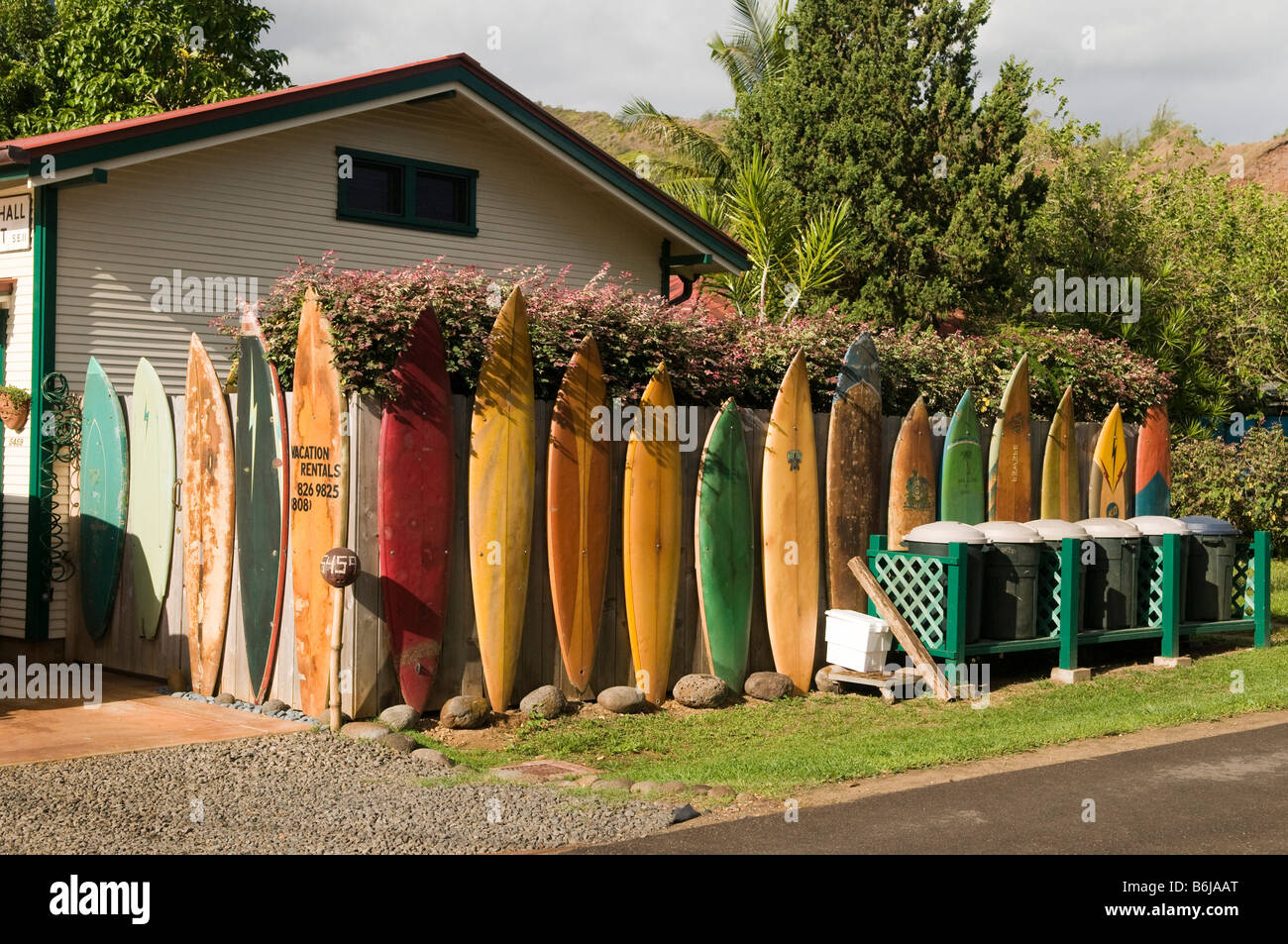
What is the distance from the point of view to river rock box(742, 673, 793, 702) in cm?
950

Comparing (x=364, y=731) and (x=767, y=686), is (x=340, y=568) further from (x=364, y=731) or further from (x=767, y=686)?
(x=767, y=686)

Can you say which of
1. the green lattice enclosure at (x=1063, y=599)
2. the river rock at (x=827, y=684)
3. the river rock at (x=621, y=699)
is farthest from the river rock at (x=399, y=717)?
the green lattice enclosure at (x=1063, y=599)

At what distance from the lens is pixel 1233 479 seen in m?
17.8

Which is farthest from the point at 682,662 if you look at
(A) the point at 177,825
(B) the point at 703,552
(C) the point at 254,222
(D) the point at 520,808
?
(C) the point at 254,222

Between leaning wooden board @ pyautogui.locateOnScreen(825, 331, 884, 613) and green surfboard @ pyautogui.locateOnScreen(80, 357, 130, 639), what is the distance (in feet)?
17.5

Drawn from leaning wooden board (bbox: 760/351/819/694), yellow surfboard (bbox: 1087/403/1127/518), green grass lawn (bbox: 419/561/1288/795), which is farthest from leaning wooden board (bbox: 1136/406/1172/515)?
leaning wooden board (bbox: 760/351/819/694)

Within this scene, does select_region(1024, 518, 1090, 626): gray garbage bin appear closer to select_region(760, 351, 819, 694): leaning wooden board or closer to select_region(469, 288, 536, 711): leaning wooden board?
select_region(760, 351, 819, 694): leaning wooden board

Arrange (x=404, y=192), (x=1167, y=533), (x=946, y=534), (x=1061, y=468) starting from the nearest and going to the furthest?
(x=946, y=534)
(x=1167, y=533)
(x=1061, y=468)
(x=404, y=192)

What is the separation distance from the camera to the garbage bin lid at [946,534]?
32.5 feet

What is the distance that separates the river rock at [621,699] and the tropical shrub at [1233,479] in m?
11.3

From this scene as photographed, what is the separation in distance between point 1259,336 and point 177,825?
2150 centimetres

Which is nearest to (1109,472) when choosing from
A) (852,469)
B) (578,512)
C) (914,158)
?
(852,469)

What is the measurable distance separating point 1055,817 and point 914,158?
60.2 feet
